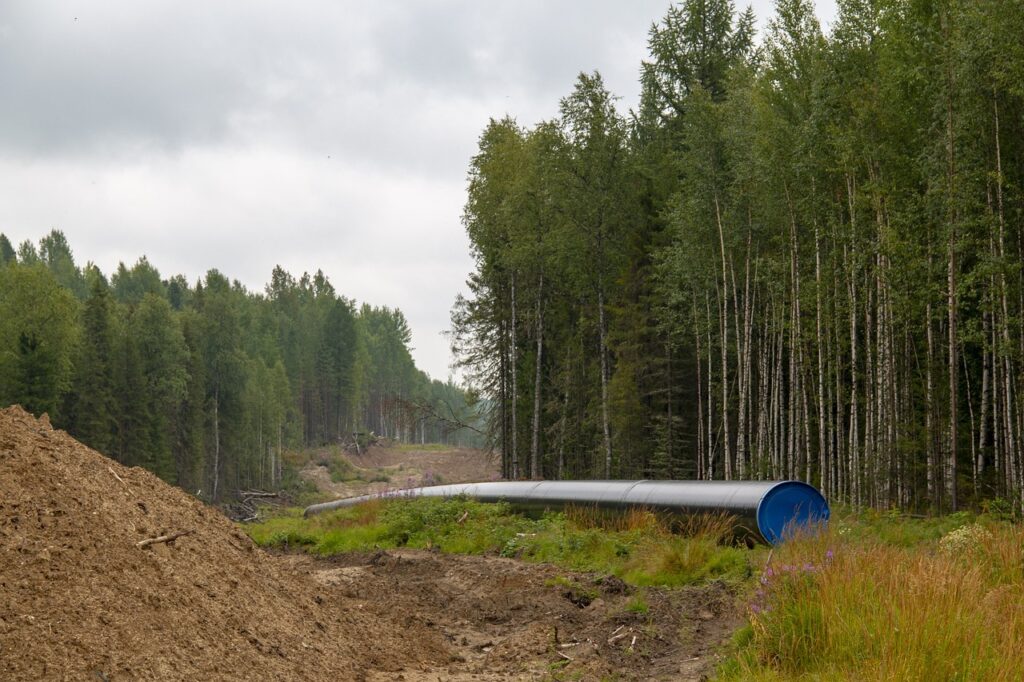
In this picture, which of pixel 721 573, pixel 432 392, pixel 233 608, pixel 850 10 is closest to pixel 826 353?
pixel 850 10

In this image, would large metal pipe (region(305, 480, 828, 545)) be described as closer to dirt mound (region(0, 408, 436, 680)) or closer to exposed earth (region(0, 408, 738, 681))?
exposed earth (region(0, 408, 738, 681))

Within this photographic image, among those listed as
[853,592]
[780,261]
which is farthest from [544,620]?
[780,261]

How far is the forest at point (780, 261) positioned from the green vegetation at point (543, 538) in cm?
547

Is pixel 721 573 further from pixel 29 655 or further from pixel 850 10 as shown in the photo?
pixel 850 10

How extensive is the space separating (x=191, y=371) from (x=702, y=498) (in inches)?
1936

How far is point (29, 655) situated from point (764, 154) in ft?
63.0

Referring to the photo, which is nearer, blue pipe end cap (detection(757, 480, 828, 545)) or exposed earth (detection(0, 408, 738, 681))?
exposed earth (detection(0, 408, 738, 681))

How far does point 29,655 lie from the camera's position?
4.76 m

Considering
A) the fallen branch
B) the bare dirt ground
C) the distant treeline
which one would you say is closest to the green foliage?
the distant treeline

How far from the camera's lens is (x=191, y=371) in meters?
54.9

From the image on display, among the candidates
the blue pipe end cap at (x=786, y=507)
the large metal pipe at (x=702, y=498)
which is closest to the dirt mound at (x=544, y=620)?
the large metal pipe at (x=702, y=498)

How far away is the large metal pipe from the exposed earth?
8.27 feet

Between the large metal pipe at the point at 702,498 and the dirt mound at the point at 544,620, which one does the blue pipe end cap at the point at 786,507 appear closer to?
the large metal pipe at the point at 702,498

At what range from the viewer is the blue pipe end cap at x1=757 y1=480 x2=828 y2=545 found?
11.0 metres
